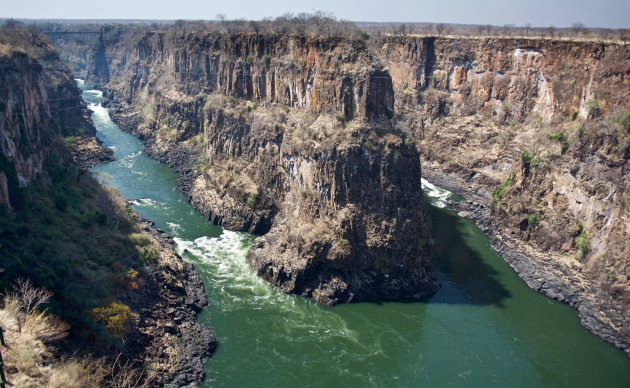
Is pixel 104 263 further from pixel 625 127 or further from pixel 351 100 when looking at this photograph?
pixel 625 127

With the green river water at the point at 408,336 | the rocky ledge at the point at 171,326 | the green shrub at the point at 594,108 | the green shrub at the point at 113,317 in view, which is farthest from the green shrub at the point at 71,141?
the green shrub at the point at 594,108

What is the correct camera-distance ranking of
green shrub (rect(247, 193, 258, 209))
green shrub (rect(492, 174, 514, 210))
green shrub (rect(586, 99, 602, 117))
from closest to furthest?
green shrub (rect(586, 99, 602, 117))
green shrub (rect(247, 193, 258, 209))
green shrub (rect(492, 174, 514, 210))

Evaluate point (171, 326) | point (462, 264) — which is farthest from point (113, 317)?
point (462, 264)

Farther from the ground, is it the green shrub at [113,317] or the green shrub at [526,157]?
the green shrub at [526,157]

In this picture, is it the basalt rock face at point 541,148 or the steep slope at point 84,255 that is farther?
the basalt rock face at point 541,148

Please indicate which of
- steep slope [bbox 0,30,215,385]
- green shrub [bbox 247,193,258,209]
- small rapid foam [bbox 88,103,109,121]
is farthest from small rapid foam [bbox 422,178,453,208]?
small rapid foam [bbox 88,103,109,121]

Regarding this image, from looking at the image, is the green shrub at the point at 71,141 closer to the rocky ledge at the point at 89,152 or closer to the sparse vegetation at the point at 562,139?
the rocky ledge at the point at 89,152

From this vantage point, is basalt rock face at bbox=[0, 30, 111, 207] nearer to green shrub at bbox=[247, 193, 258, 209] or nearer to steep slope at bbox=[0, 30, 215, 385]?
steep slope at bbox=[0, 30, 215, 385]
